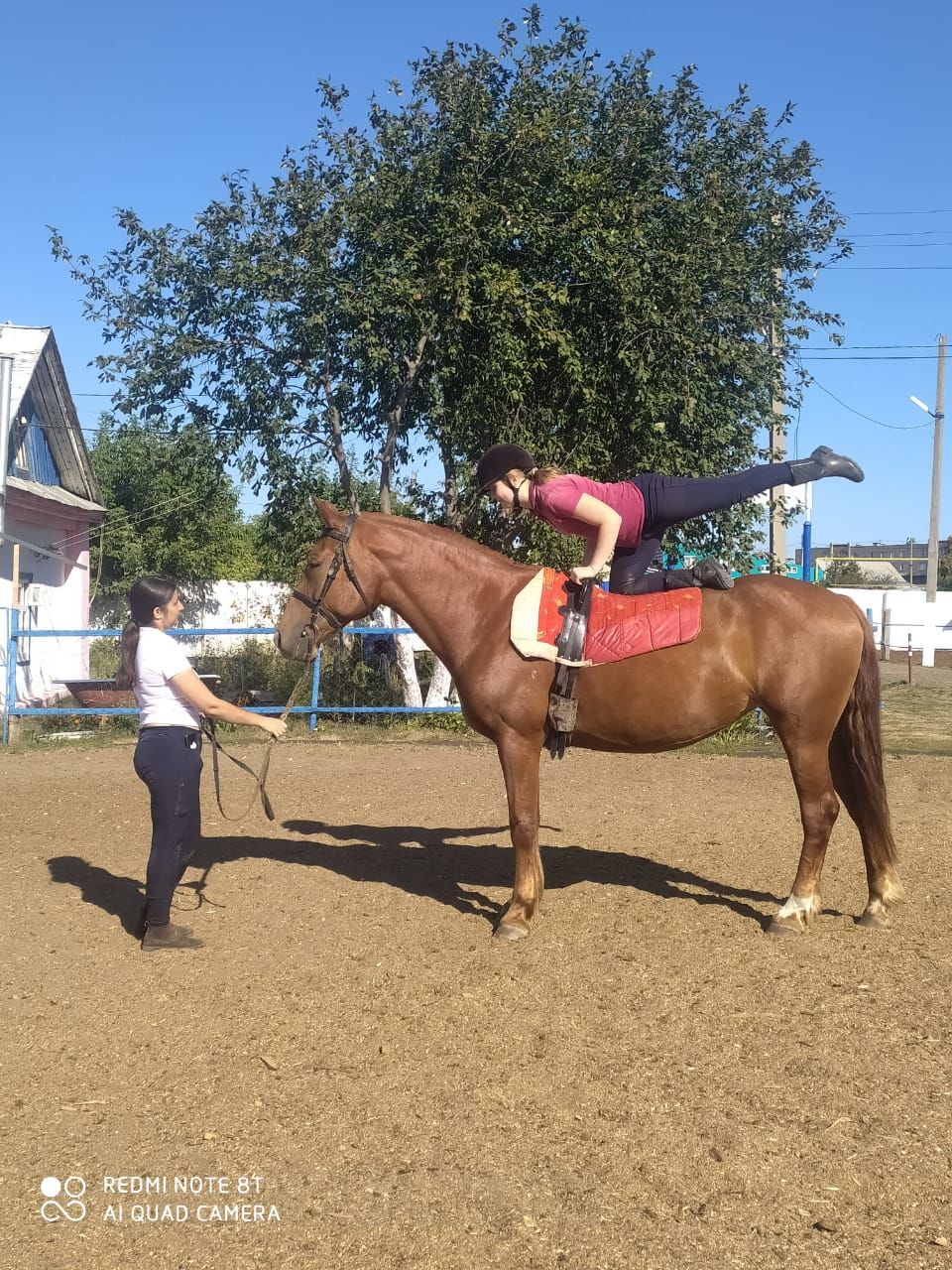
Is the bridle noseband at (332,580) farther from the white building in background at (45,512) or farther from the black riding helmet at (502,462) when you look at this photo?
the white building in background at (45,512)

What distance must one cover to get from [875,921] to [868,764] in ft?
2.78

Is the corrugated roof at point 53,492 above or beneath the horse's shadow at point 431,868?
above

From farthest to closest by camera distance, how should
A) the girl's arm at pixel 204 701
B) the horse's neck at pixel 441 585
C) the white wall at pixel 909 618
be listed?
the white wall at pixel 909 618 → the horse's neck at pixel 441 585 → the girl's arm at pixel 204 701

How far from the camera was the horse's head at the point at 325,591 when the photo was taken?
5.87 m

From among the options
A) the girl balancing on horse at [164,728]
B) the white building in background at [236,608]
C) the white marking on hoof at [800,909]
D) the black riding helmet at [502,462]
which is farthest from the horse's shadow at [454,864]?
the white building in background at [236,608]

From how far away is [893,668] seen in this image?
88.8 feet

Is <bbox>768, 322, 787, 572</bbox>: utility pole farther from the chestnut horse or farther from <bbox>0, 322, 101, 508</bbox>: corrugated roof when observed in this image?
<bbox>0, 322, 101, 508</bbox>: corrugated roof

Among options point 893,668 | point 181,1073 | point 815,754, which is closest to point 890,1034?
point 815,754

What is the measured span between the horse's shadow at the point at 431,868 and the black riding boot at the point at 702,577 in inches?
74.7

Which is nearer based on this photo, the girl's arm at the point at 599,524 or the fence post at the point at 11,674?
the girl's arm at the point at 599,524

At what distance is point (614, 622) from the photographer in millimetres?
5555

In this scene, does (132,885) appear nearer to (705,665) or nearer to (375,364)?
(705,665)

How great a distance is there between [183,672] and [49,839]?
3593 millimetres

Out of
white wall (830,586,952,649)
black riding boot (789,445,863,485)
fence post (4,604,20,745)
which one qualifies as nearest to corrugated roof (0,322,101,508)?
fence post (4,604,20,745)
